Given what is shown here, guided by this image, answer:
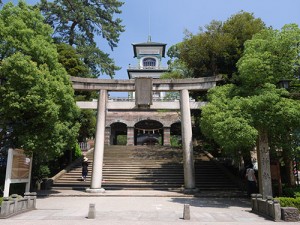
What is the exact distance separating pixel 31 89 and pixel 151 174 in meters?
9.89

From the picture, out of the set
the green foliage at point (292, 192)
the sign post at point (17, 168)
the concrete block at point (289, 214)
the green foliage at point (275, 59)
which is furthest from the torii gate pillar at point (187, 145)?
the sign post at point (17, 168)

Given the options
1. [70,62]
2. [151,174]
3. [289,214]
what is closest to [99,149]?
[151,174]

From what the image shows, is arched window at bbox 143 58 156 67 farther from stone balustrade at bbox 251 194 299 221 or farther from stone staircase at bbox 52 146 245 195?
stone balustrade at bbox 251 194 299 221

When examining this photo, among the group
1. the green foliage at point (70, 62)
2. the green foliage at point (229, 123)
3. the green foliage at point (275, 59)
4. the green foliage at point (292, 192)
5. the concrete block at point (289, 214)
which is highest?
the green foliage at point (70, 62)

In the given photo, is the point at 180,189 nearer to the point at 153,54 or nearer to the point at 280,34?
the point at 280,34

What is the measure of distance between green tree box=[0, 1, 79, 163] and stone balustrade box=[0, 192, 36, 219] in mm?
2435

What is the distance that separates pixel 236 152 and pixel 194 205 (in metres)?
3.37

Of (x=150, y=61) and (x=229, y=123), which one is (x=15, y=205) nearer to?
(x=229, y=123)

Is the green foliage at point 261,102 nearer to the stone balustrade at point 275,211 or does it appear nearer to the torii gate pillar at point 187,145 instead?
the stone balustrade at point 275,211

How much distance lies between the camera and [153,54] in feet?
149

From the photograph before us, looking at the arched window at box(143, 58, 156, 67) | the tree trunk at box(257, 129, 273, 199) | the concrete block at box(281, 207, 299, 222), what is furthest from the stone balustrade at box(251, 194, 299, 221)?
the arched window at box(143, 58, 156, 67)

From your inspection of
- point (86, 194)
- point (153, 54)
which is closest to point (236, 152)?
point (86, 194)

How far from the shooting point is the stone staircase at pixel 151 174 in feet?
55.3

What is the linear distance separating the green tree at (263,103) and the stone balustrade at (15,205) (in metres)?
7.04
